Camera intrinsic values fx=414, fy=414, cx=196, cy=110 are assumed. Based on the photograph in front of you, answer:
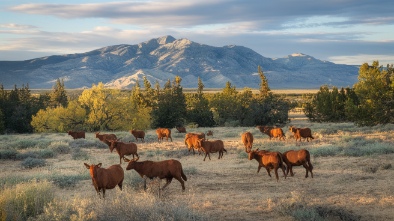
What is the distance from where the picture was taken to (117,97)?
5181 cm

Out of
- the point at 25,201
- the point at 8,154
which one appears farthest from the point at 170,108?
the point at 25,201

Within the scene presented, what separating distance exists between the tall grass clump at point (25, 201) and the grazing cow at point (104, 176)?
185 cm

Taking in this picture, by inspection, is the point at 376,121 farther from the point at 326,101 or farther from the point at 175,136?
the point at 326,101

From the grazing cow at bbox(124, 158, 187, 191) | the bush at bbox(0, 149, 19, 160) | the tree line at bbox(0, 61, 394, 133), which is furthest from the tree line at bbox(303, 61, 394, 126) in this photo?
the bush at bbox(0, 149, 19, 160)

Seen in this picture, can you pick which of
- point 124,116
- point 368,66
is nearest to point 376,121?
point 368,66

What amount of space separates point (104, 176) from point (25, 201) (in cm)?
323

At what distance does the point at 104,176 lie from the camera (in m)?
12.4

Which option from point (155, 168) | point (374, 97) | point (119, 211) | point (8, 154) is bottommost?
point (8, 154)

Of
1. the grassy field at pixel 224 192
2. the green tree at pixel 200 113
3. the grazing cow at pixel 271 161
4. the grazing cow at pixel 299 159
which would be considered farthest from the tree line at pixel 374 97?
the green tree at pixel 200 113

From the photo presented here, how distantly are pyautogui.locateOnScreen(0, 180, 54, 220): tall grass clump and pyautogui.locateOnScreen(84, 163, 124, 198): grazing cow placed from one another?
1.85 m

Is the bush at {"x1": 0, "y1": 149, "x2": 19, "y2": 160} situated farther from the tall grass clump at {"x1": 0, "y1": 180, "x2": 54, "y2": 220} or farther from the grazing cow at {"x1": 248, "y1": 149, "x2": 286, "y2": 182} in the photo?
the tall grass clump at {"x1": 0, "y1": 180, "x2": 54, "y2": 220}

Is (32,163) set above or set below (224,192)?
below

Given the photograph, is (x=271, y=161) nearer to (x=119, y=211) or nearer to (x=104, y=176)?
(x=104, y=176)

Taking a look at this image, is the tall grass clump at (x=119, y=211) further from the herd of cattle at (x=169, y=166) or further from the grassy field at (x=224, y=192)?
the herd of cattle at (x=169, y=166)
